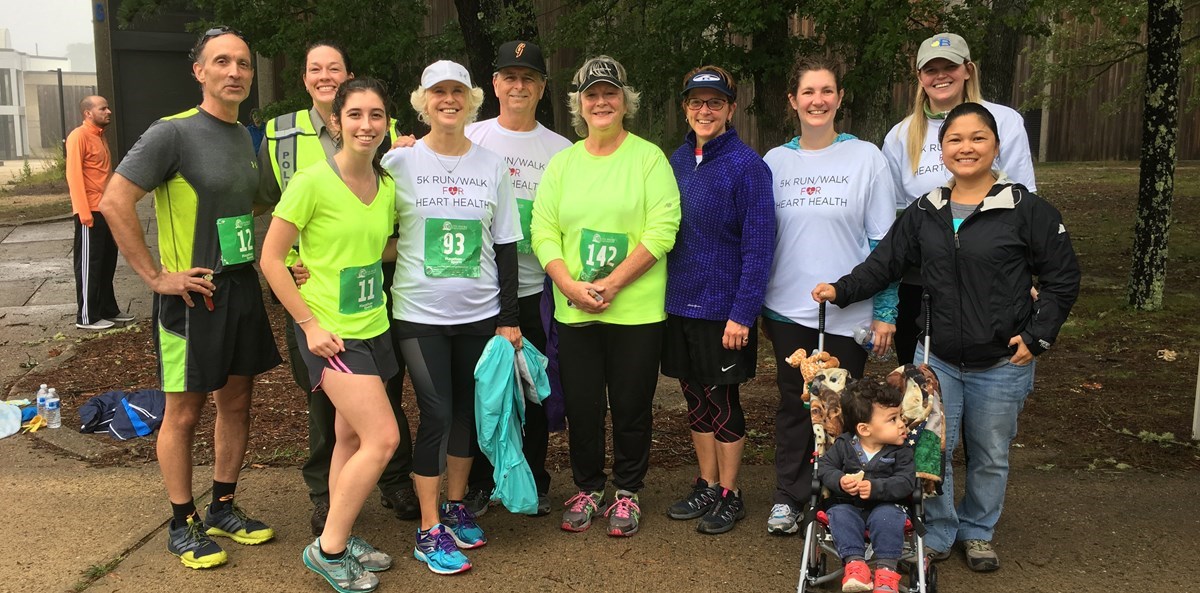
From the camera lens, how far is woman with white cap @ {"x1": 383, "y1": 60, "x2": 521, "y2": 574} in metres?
4.28

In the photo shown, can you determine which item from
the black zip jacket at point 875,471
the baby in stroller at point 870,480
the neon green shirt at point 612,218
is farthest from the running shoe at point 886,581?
the neon green shirt at point 612,218

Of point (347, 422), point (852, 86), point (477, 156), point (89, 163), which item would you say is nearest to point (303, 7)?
point (89, 163)

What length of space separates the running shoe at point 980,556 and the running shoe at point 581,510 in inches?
64.2

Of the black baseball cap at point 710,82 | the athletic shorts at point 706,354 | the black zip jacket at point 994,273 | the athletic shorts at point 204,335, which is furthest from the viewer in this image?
the athletic shorts at point 706,354

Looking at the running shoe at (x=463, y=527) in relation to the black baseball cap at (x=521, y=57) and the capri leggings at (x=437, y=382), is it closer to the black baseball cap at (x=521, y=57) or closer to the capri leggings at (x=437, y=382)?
the capri leggings at (x=437, y=382)

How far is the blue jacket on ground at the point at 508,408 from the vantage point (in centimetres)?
437

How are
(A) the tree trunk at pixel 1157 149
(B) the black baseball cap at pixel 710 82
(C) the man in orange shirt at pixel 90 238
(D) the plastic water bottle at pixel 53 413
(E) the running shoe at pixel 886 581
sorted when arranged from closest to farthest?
1. (E) the running shoe at pixel 886 581
2. (B) the black baseball cap at pixel 710 82
3. (D) the plastic water bottle at pixel 53 413
4. (A) the tree trunk at pixel 1157 149
5. (C) the man in orange shirt at pixel 90 238

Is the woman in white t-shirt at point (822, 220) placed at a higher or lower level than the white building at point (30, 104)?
lower

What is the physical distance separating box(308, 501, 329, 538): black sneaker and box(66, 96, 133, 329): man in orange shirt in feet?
17.9

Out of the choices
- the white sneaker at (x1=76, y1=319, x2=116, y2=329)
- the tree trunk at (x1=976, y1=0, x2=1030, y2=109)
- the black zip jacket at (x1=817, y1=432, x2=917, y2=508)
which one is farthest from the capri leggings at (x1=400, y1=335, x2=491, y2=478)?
the tree trunk at (x1=976, y1=0, x2=1030, y2=109)

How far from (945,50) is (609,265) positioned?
1.69m

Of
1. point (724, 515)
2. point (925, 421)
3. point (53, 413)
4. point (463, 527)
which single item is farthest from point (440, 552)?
point (53, 413)

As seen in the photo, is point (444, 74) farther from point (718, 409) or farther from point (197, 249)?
point (718, 409)

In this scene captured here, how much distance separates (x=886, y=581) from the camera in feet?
12.0
